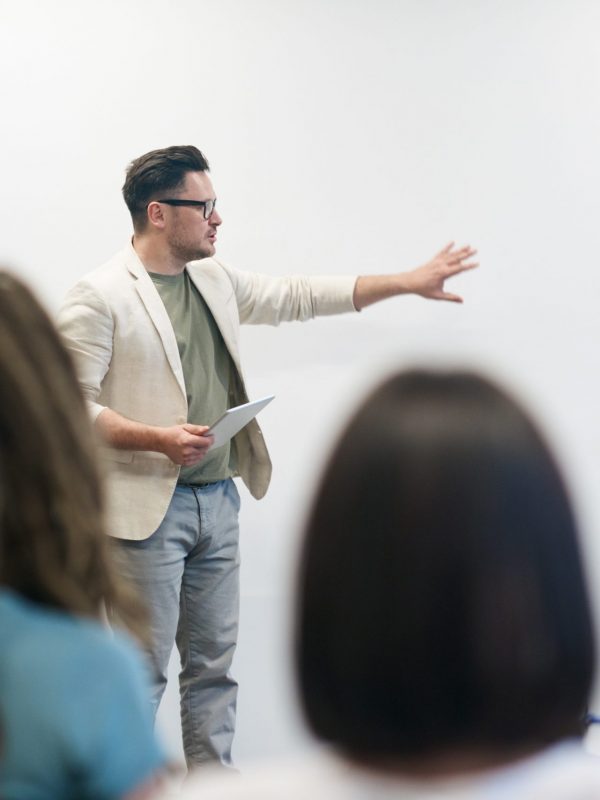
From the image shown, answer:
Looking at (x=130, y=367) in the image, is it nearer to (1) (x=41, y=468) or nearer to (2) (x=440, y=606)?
(1) (x=41, y=468)

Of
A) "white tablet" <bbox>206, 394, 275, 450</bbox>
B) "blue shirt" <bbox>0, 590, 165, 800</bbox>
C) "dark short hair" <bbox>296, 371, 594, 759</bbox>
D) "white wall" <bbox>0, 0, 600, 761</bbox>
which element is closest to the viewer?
"dark short hair" <bbox>296, 371, 594, 759</bbox>

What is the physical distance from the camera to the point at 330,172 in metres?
3.12

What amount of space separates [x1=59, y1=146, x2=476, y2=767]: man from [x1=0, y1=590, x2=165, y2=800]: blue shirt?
1.64 metres

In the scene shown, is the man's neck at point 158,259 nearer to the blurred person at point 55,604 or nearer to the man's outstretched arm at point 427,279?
the man's outstretched arm at point 427,279

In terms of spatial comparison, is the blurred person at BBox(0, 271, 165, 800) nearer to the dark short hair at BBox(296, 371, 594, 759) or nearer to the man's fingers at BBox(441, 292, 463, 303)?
the dark short hair at BBox(296, 371, 594, 759)

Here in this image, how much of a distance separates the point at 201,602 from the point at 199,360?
0.58m

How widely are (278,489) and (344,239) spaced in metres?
0.72

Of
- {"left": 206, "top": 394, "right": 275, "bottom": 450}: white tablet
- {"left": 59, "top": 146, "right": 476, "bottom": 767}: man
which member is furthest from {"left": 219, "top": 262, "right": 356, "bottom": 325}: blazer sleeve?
{"left": 206, "top": 394, "right": 275, "bottom": 450}: white tablet

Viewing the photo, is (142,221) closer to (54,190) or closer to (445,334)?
(54,190)

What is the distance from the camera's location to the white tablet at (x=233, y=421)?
2.39 m

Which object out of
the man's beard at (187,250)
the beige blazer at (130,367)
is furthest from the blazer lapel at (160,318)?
the man's beard at (187,250)

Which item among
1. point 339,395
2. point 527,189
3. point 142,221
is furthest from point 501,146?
point 142,221

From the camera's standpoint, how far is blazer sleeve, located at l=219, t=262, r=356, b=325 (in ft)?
9.48

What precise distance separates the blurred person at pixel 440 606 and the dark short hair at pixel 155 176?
7.09 feet
